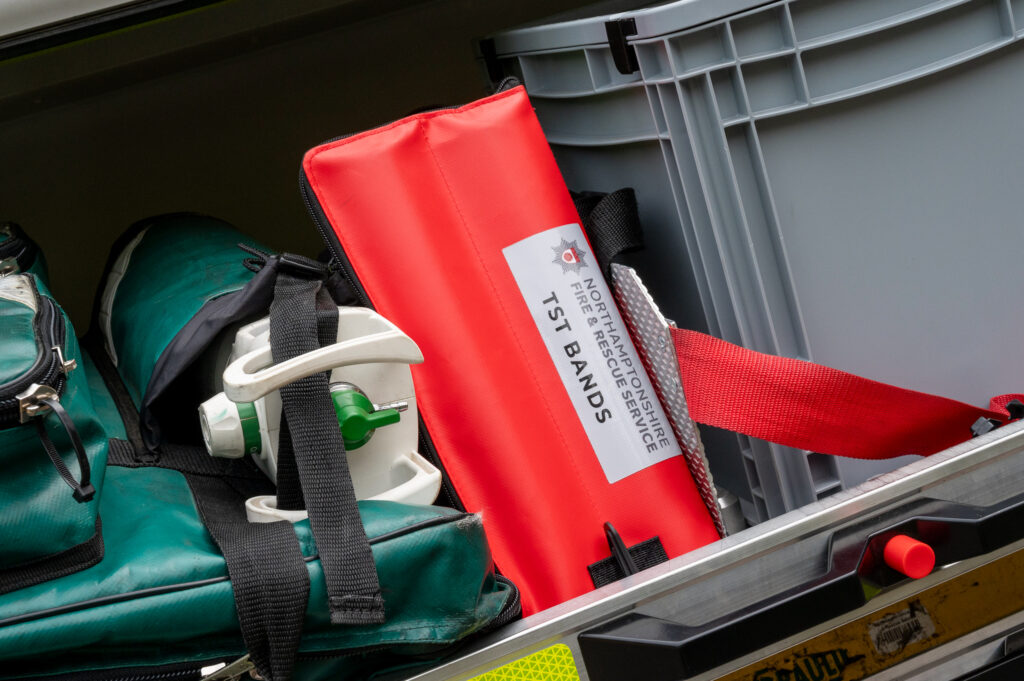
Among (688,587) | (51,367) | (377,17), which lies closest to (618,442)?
(688,587)

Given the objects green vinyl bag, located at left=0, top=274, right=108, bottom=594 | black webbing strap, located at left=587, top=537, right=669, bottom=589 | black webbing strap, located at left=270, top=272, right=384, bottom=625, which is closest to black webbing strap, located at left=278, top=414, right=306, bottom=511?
black webbing strap, located at left=270, top=272, right=384, bottom=625

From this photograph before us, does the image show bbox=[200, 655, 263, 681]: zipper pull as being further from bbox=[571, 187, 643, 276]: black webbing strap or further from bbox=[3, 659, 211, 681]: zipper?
bbox=[571, 187, 643, 276]: black webbing strap

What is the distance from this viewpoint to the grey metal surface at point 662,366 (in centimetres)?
83

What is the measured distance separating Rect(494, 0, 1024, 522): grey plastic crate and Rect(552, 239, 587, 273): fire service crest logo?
0.30 feet

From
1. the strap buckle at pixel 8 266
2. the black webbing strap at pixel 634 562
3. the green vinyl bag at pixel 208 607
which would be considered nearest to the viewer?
the green vinyl bag at pixel 208 607

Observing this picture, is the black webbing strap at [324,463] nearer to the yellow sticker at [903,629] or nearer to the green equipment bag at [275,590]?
the green equipment bag at [275,590]

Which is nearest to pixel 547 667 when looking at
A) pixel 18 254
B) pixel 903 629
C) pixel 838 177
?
pixel 903 629

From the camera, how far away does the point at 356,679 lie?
2.06 feet

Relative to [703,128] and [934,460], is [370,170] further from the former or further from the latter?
[934,460]

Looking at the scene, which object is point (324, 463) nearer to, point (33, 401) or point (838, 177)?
point (33, 401)

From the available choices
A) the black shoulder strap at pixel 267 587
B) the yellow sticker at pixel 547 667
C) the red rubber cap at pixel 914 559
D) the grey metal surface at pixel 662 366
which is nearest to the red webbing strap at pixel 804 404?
the grey metal surface at pixel 662 366

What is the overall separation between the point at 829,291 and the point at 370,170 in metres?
0.42

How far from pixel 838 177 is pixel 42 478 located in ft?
2.15

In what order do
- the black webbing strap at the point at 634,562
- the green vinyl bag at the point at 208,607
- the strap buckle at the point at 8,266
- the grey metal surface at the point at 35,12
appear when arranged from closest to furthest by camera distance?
the green vinyl bag at the point at 208,607
the grey metal surface at the point at 35,12
the black webbing strap at the point at 634,562
the strap buckle at the point at 8,266
